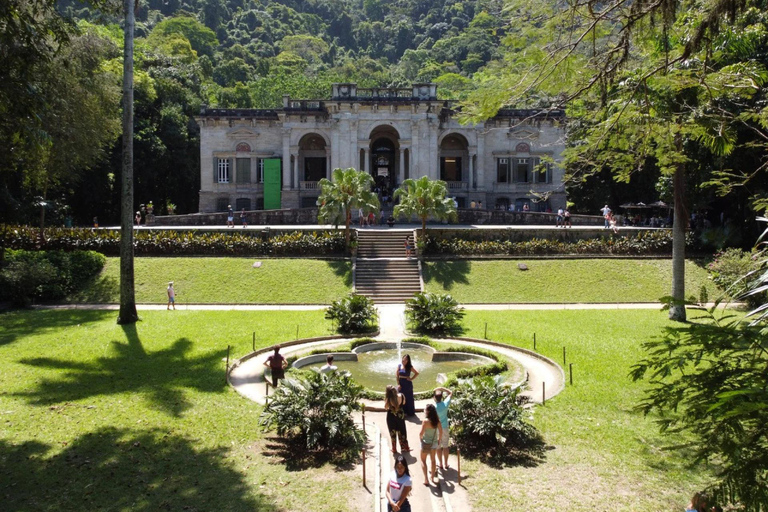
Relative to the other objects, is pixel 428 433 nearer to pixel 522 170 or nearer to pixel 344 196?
pixel 344 196

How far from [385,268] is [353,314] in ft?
31.1

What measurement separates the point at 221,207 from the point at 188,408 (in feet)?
124

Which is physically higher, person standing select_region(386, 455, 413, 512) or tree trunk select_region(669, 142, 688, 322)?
tree trunk select_region(669, 142, 688, 322)

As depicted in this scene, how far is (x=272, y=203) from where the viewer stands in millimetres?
46000

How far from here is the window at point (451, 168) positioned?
162ft

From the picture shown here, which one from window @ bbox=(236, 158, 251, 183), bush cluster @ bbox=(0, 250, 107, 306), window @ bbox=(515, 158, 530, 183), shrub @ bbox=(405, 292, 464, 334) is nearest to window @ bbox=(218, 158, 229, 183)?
window @ bbox=(236, 158, 251, 183)

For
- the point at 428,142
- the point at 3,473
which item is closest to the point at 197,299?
the point at 3,473

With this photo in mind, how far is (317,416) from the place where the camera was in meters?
10.2

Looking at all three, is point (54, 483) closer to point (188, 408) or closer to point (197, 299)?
point (188, 408)

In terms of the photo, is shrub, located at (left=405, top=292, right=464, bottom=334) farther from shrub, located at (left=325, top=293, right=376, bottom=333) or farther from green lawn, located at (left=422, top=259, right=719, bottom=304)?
green lawn, located at (left=422, top=259, right=719, bottom=304)

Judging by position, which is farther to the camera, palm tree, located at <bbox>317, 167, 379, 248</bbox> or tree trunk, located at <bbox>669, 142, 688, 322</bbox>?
palm tree, located at <bbox>317, 167, 379, 248</bbox>

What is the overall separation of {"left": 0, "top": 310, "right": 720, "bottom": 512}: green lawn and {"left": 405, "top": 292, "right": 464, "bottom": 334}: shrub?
150 inches

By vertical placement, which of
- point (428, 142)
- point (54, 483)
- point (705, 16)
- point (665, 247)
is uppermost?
point (428, 142)

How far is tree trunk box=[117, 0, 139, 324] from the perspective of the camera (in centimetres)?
2014
